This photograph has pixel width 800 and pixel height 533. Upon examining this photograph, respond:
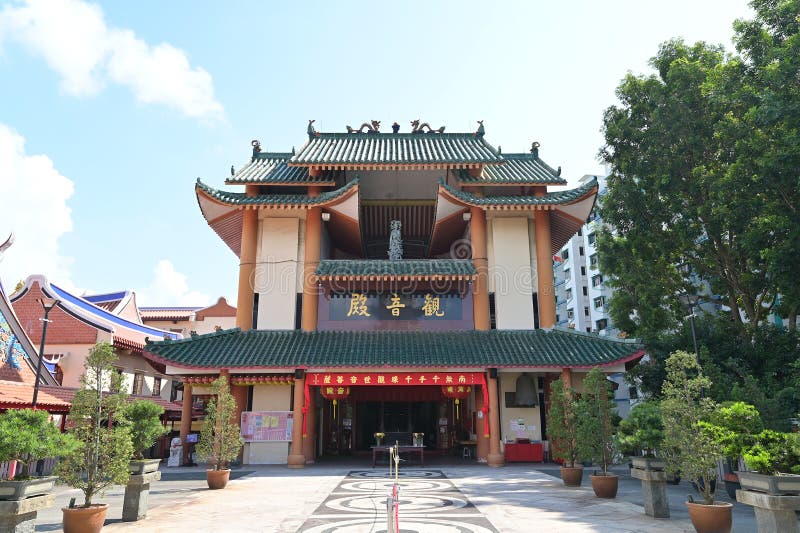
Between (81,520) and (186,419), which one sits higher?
(186,419)

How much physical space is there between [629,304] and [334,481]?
16.3 metres

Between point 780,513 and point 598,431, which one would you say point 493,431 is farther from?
point 780,513

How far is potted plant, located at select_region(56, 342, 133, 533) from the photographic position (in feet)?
28.8

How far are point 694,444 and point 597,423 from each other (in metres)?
4.06

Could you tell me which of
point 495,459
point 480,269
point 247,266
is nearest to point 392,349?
point 480,269

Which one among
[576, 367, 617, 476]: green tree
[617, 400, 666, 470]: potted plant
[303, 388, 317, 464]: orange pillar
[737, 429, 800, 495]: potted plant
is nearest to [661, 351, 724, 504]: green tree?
[737, 429, 800, 495]: potted plant

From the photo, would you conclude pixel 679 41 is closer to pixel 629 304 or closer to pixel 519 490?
pixel 629 304

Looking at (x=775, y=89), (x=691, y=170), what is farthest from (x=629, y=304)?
(x=775, y=89)

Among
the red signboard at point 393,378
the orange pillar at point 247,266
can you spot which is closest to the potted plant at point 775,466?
the red signboard at point 393,378

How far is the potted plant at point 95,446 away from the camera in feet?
28.8

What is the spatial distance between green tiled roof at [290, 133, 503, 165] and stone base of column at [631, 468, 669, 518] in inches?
599

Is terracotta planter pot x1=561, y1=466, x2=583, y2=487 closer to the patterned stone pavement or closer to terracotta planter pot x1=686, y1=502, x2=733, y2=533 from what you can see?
the patterned stone pavement

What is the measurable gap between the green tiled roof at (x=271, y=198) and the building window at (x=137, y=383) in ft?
41.6

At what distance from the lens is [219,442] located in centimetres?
1472
